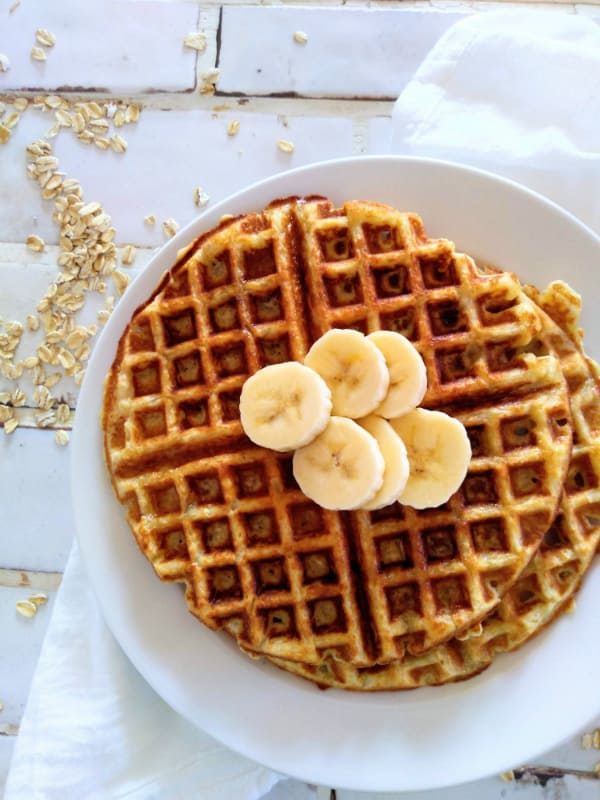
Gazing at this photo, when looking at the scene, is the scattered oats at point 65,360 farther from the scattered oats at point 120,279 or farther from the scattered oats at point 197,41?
the scattered oats at point 197,41

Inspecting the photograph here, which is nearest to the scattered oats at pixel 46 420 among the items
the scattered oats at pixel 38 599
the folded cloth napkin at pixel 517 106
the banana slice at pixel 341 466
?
the scattered oats at pixel 38 599

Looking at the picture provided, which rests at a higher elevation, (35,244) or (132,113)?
(132,113)

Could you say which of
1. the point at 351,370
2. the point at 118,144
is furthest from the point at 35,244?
the point at 351,370

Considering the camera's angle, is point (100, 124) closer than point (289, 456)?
No

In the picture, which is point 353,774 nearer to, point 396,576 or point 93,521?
point 396,576

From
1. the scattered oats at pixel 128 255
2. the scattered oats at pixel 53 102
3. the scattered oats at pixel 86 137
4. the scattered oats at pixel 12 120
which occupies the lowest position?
the scattered oats at pixel 128 255

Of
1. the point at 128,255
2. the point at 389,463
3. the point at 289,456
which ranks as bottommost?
the point at 389,463

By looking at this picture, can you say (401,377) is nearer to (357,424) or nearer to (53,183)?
(357,424)
